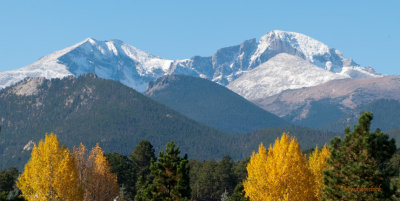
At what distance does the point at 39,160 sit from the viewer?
8025 cm

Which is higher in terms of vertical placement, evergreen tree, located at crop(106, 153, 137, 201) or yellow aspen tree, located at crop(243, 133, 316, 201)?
evergreen tree, located at crop(106, 153, 137, 201)

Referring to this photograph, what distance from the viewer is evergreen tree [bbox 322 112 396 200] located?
5897 centimetres

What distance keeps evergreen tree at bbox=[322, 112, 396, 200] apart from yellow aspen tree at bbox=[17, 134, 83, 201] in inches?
1374

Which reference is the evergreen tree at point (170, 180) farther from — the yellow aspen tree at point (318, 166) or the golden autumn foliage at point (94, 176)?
the yellow aspen tree at point (318, 166)

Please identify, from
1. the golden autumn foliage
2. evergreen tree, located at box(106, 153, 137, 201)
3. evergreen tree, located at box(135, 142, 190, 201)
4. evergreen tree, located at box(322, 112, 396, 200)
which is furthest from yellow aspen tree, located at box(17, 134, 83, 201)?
evergreen tree, located at box(106, 153, 137, 201)

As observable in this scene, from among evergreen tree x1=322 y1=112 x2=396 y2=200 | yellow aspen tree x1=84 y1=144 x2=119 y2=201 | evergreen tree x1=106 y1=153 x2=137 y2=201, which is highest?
evergreen tree x1=106 y1=153 x2=137 y2=201

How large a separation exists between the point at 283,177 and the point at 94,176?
35.0 metres

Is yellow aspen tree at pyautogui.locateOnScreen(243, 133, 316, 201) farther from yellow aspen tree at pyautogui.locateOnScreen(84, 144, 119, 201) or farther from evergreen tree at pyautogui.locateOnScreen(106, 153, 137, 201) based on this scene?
evergreen tree at pyautogui.locateOnScreen(106, 153, 137, 201)

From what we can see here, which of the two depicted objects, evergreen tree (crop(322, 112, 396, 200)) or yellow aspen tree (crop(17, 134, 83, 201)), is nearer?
evergreen tree (crop(322, 112, 396, 200))

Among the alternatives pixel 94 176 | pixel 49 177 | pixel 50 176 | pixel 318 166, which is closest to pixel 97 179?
pixel 94 176

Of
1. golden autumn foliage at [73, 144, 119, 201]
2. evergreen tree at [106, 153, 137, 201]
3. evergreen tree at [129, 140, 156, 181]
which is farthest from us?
evergreen tree at [129, 140, 156, 181]

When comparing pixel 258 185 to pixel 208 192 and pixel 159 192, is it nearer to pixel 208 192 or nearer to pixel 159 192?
pixel 159 192

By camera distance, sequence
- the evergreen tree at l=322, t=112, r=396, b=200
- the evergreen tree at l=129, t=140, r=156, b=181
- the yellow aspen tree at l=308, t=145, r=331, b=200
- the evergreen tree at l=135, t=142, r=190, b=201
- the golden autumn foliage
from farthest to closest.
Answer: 1. the evergreen tree at l=129, t=140, r=156, b=181
2. the golden autumn foliage
3. the yellow aspen tree at l=308, t=145, r=331, b=200
4. the evergreen tree at l=135, t=142, r=190, b=201
5. the evergreen tree at l=322, t=112, r=396, b=200

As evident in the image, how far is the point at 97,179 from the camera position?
97.9 meters
